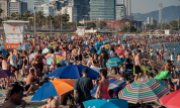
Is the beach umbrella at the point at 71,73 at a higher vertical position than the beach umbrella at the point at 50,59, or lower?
higher

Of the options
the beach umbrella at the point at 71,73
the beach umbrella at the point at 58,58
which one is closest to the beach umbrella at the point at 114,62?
the beach umbrella at the point at 58,58

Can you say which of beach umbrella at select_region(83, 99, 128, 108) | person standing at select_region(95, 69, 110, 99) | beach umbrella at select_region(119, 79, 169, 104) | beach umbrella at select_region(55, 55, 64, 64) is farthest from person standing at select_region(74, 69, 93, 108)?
beach umbrella at select_region(55, 55, 64, 64)

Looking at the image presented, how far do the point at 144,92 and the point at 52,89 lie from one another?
74.1 inches

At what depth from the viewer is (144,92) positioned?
30.1ft

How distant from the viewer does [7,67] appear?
16094mm

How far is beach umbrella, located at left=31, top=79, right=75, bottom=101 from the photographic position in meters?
9.29

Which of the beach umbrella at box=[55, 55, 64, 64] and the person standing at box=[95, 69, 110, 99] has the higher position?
the person standing at box=[95, 69, 110, 99]

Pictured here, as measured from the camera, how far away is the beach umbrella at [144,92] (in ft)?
29.7

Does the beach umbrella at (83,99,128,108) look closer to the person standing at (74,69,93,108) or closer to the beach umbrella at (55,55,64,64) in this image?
the person standing at (74,69,93,108)

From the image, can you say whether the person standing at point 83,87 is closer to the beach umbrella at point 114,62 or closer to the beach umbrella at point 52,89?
the beach umbrella at point 52,89

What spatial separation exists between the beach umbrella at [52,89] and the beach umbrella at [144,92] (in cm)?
127

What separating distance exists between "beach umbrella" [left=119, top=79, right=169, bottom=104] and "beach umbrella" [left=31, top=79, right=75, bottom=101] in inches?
49.9

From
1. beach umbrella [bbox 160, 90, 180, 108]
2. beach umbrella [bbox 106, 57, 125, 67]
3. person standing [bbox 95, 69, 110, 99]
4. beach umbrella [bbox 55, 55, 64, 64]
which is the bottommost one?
beach umbrella [bbox 106, 57, 125, 67]

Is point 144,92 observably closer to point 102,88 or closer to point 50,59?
point 102,88
